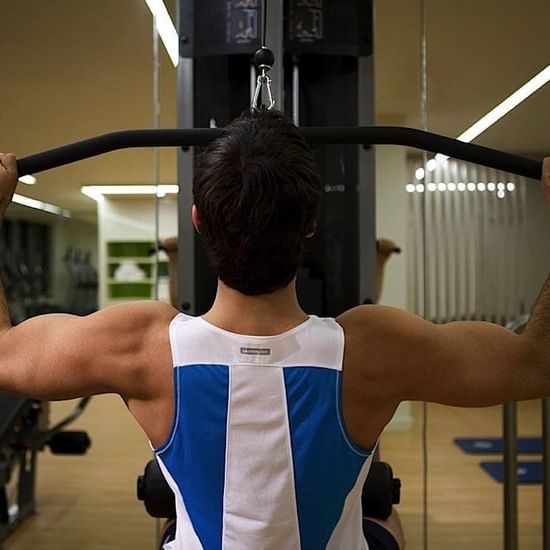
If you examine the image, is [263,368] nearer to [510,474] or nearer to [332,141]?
[332,141]

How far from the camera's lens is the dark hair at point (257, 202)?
86 centimetres

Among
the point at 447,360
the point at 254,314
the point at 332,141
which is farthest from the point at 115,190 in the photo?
the point at 447,360

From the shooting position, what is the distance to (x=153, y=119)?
8.40 ft

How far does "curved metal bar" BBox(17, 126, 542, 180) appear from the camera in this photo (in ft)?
3.65

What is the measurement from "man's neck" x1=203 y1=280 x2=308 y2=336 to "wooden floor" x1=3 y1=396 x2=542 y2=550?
2018 millimetres

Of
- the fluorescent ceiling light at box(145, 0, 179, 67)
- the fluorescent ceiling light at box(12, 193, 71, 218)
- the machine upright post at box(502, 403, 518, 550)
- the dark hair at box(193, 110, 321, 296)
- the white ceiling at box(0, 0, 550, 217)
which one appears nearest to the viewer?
the dark hair at box(193, 110, 321, 296)

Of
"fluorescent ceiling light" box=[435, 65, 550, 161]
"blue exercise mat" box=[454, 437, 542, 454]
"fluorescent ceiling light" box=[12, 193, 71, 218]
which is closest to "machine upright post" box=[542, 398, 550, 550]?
"fluorescent ceiling light" box=[435, 65, 550, 161]

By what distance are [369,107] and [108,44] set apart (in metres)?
1.16

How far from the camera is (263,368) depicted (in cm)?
89

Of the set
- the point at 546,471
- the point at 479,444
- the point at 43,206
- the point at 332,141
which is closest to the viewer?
the point at 332,141

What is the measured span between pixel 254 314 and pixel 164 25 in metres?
1.94

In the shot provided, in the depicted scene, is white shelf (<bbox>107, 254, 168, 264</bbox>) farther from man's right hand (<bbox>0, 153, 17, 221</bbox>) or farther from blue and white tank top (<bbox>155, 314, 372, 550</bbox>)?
blue and white tank top (<bbox>155, 314, 372, 550</bbox>)

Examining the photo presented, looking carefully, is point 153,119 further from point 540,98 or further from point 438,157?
point 540,98

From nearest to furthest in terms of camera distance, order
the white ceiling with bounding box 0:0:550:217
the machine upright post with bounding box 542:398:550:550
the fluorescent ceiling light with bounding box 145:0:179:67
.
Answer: the machine upright post with bounding box 542:398:550:550, the fluorescent ceiling light with bounding box 145:0:179:67, the white ceiling with bounding box 0:0:550:217
